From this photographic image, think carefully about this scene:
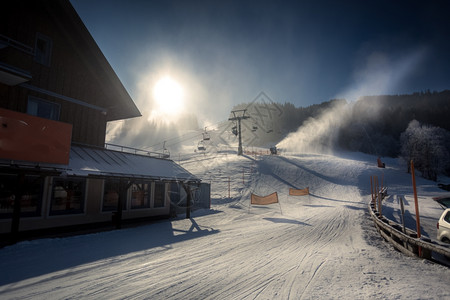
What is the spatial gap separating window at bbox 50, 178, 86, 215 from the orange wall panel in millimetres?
1984

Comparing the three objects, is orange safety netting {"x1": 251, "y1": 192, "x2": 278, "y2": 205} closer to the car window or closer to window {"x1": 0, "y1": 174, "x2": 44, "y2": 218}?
the car window

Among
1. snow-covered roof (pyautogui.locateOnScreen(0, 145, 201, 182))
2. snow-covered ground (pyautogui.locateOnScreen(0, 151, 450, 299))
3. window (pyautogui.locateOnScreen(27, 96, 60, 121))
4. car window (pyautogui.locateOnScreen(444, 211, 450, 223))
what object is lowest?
snow-covered ground (pyautogui.locateOnScreen(0, 151, 450, 299))

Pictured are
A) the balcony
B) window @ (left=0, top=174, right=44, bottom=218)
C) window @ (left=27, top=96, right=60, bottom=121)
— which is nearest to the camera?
the balcony

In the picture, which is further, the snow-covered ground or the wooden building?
the wooden building

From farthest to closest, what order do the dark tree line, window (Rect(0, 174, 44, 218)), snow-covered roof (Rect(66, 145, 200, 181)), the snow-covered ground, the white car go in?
1. the dark tree line
2. snow-covered roof (Rect(66, 145, 200, 181))
3. window (Rect(0, 174, 44, 218))
4. the white car
5. the snow-covered ground

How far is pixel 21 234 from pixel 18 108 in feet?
18.0

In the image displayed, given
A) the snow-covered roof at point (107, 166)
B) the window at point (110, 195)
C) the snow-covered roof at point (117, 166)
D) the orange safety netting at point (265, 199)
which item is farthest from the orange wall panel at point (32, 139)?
the orange safety netting at point (265, 199)

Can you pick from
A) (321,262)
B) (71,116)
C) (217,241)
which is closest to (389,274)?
(321,262)

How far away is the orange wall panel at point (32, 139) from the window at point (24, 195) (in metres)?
1.31

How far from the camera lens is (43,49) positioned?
461 inches

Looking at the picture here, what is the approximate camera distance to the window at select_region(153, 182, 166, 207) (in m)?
16.5

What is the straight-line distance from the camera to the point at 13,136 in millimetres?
8766

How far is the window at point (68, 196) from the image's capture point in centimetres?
1094

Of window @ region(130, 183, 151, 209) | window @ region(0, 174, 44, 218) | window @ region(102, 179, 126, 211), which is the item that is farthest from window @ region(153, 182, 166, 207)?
window @ region(0, 174, 44, 218)
